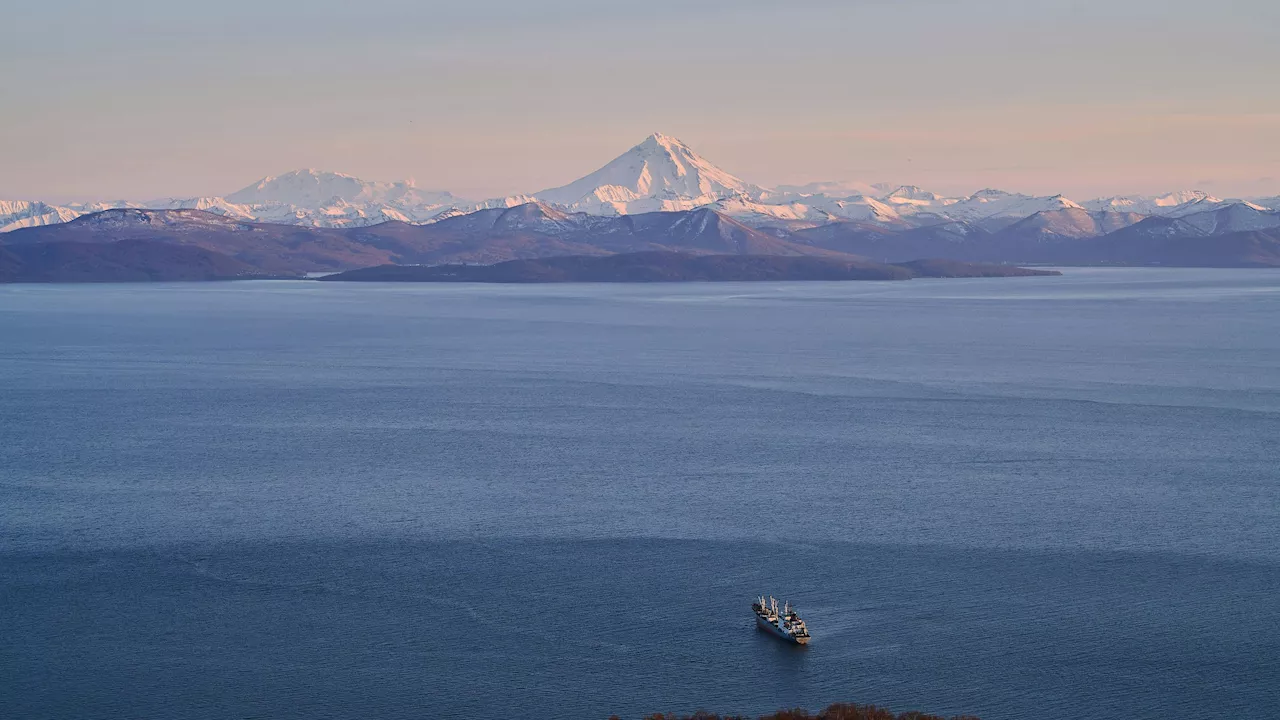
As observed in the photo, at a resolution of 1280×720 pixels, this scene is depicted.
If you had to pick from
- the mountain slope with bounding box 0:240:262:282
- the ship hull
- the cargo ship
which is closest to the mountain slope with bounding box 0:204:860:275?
the mountain slope with bounding box 0:240:262:282

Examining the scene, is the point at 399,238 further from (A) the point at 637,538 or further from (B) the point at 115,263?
(A) the point at 637,538

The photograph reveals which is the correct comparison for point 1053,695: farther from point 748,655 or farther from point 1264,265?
point 1264,265

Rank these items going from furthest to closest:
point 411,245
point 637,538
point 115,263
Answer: point 411,245
point 115,263
point 637,538

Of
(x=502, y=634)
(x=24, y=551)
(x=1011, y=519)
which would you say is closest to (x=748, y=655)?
(x=502, y=634)

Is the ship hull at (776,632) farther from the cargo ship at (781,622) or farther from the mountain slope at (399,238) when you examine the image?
the mountain slope at (399,238)

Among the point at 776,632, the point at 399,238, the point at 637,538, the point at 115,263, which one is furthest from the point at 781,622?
the point at 399,238

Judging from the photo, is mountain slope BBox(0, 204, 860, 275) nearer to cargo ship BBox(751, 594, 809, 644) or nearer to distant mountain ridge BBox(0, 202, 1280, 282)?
distant mountain ridge BBox(0, 202, 1280, 282)

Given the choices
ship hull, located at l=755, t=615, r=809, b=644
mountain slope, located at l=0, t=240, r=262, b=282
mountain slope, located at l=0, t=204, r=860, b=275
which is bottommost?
ship hull, located at l=755, t=615, r=809, b=644
